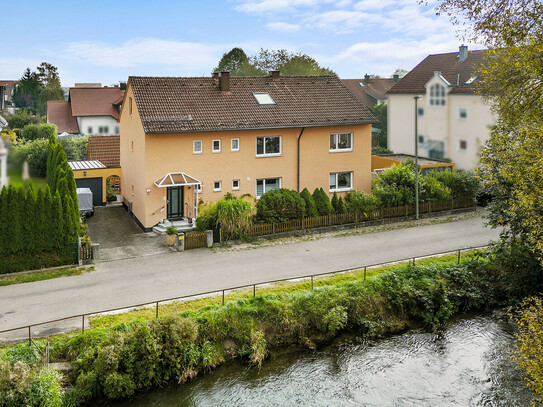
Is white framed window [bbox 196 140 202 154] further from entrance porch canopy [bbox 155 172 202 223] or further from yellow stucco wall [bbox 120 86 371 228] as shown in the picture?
entrance porch canopy [bbox 155 172 202 223]

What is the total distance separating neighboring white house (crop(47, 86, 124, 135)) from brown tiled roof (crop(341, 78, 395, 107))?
75.4ft

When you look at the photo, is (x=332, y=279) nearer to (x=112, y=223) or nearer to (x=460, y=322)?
(x=460, y=322)

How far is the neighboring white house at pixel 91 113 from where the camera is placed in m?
51.7

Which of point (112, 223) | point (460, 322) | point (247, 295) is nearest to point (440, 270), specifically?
point (460, 322)

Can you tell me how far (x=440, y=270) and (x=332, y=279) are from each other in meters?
3.53

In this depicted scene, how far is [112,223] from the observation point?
82.7 ft

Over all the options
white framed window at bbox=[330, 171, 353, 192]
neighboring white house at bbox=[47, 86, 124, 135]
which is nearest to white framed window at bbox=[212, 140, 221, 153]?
white framed window at bbox=[330, 171, 353, 192]

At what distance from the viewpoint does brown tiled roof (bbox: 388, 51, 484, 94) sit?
9557 mm

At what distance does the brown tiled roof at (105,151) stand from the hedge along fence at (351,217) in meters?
14.2

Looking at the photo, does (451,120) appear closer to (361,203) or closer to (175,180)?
(361,203)

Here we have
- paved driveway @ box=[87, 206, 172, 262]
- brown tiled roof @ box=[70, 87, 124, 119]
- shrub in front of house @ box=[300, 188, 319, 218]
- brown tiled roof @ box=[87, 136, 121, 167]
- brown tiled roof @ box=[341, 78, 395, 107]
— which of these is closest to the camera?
paved driveway @ box=[87, 206, 172, 262]

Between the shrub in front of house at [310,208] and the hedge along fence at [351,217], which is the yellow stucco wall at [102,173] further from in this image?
the shrub in front of house at [310,208]

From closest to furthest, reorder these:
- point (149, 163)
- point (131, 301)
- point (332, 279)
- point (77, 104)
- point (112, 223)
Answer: point (131, 301) < point (332, 279) < point (149, 163) < point (112, 223) < point (77, 104)

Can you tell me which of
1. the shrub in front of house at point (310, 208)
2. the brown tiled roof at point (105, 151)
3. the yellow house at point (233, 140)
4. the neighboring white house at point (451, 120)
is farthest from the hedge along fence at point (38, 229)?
the brown tiled roof at point (105, 151)
